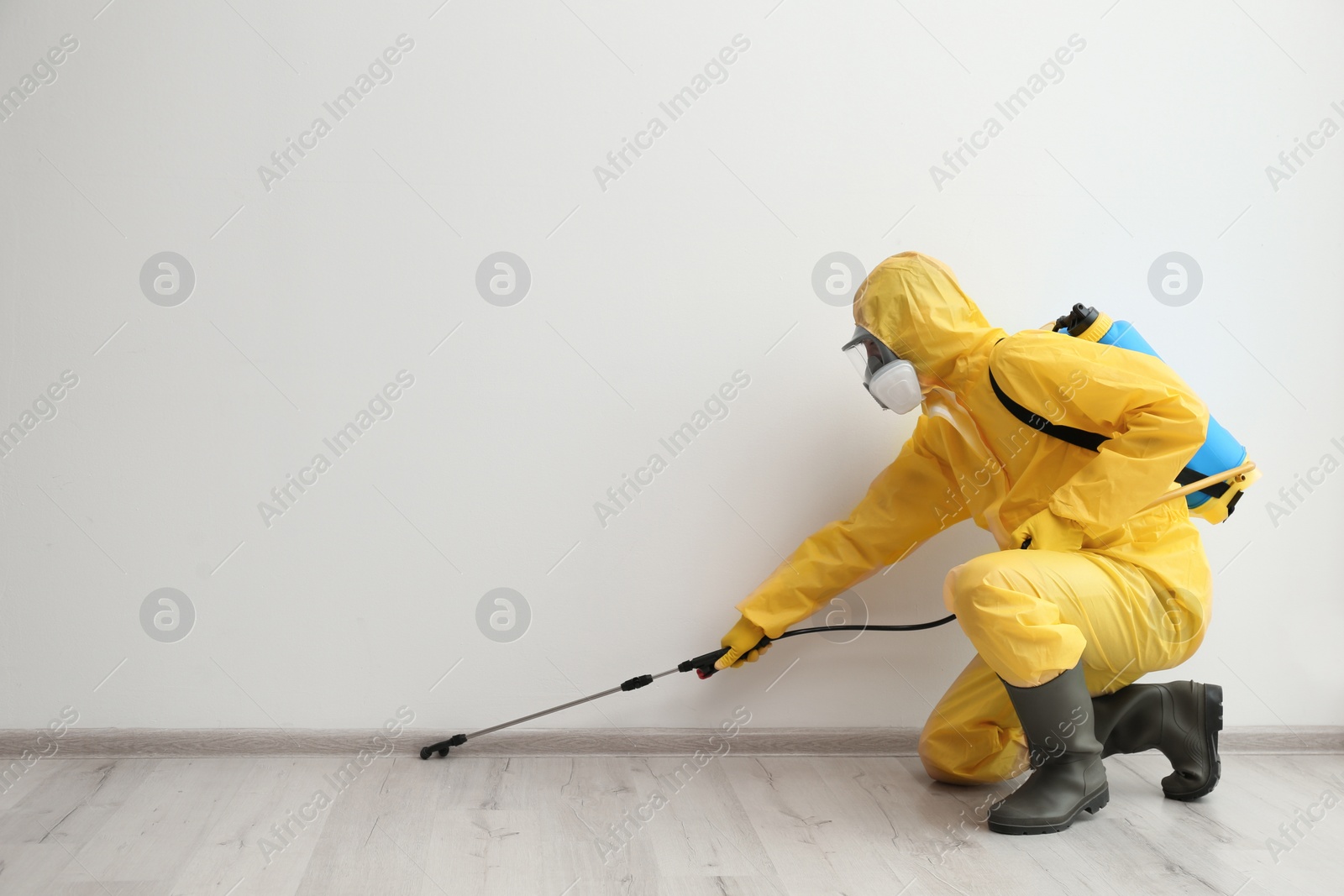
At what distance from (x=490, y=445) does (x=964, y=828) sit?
124 centimetres

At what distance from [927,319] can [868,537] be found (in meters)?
0.49

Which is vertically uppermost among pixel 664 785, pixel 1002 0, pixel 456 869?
pixel 1002 0

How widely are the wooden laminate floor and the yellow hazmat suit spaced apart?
289mm

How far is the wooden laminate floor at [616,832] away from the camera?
1591 millimetres

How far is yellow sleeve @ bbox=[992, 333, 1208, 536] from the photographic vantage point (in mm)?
1788

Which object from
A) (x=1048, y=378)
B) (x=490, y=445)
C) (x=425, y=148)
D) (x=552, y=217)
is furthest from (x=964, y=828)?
(x=425, y=148)

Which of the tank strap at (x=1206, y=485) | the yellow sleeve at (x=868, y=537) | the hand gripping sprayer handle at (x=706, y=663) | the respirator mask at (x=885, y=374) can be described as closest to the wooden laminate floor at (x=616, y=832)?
the hand gripping sprayer handle at (x=706, y=663)

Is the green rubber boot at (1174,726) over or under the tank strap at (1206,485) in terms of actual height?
under

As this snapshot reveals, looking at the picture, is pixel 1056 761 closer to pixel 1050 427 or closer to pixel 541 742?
pixel 1050 427

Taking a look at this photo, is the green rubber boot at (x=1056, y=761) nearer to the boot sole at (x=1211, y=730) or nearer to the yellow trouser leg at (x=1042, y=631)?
the yellow trouser leg at (x=1042, y=631)

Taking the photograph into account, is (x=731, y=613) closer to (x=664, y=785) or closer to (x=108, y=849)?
(x=664, y=785)

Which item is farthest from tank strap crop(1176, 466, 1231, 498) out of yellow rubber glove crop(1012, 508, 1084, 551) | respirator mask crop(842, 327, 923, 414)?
respirator mask crop(842, 327, 923, 414)

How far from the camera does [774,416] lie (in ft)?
7.38

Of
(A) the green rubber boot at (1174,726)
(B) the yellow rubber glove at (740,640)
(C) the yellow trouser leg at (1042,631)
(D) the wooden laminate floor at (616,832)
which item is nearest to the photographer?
(D) the wooden laminate floor at (616,832)
